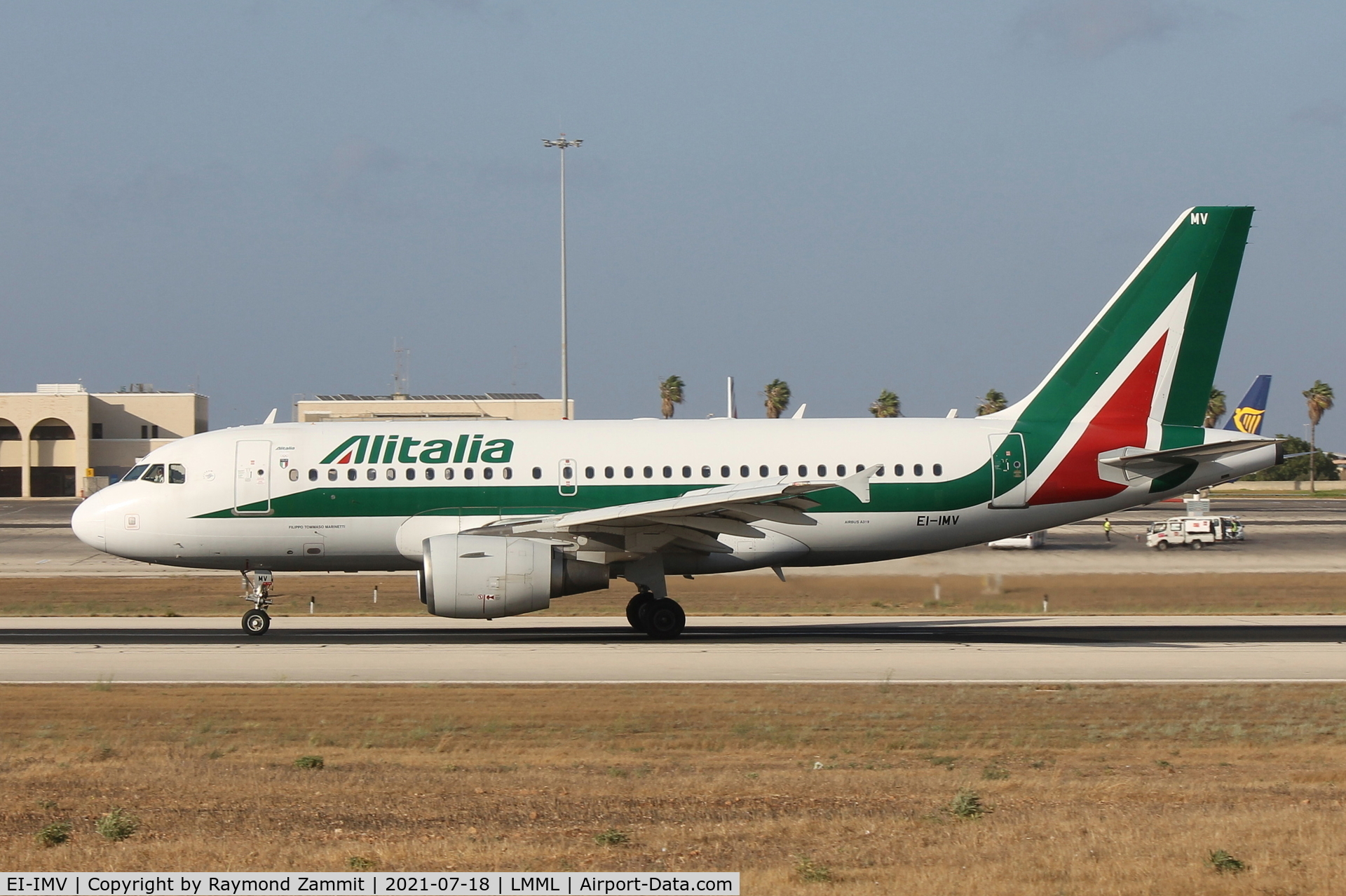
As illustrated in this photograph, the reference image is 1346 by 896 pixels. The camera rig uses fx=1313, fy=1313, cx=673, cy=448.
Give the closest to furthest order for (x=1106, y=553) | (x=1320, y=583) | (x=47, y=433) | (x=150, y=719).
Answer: (x=150, y=719), (x=1320, y=583), (x=1106, y=553), (x=47, y=433)

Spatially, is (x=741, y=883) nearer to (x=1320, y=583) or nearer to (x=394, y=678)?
(x=394, y=678)

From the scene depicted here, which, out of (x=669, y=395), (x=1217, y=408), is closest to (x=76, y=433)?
(x=669, y=395)

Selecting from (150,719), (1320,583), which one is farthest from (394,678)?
(1320,583)

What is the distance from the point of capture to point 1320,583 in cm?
3741

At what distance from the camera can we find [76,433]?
94.6 metres

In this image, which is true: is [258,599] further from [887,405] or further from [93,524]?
[887,405]

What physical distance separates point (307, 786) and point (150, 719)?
5.43 metres

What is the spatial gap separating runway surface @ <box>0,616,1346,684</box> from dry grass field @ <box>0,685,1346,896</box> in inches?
57.8

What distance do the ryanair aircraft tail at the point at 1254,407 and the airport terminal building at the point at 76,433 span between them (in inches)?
2895

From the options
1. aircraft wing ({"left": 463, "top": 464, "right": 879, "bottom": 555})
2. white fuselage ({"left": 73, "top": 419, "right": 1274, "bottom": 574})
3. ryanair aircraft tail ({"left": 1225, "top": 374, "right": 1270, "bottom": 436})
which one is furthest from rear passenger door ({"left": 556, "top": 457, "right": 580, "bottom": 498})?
ryanair aircraft tail ({"left": 1225, "top": 374, "right": 1270, "bottom": 436})

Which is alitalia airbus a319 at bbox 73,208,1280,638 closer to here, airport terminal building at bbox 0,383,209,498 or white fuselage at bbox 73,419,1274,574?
white fuselage at bbox 73,419,1274,574

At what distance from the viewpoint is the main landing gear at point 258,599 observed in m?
→ 25.4

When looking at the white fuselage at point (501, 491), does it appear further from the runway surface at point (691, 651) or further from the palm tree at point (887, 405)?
the palm tree at point (887, 405)

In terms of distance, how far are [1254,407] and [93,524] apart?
1529 inches
